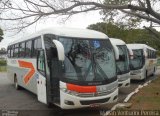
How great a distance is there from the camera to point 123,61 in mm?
18344

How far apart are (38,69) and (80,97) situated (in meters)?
2.91

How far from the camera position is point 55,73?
1152cm

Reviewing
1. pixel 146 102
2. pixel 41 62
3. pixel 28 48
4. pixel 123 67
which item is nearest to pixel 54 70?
pixel 41 62

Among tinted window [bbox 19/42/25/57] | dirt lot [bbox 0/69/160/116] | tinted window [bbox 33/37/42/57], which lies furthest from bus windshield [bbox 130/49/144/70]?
tinted window [bbox 33/37/42/57]

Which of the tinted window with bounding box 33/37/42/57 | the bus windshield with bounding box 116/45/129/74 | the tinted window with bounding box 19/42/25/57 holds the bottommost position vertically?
the bus windshield with bounding box 116/45/129/74

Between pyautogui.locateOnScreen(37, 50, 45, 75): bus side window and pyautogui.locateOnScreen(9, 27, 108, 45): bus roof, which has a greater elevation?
pyautogui.locateOnScreen(9, 27, 108, 45): bus roof

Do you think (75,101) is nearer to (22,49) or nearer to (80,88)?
(80,88)

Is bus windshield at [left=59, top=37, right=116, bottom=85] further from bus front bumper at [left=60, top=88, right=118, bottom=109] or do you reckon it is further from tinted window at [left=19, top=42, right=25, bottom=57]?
tinted window at [left=19, top=42, right=25, bottom=57]

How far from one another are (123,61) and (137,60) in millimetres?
6270

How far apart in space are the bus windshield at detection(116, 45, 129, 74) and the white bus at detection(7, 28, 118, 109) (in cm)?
533

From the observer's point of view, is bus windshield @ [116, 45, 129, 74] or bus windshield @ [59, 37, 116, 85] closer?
bus windshield @ [59, 37, 116, 85]

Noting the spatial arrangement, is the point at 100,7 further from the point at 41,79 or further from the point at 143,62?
the point at 143,62

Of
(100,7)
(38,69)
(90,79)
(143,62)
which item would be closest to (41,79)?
(38,69)

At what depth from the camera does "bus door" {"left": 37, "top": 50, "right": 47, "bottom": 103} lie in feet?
40.3
